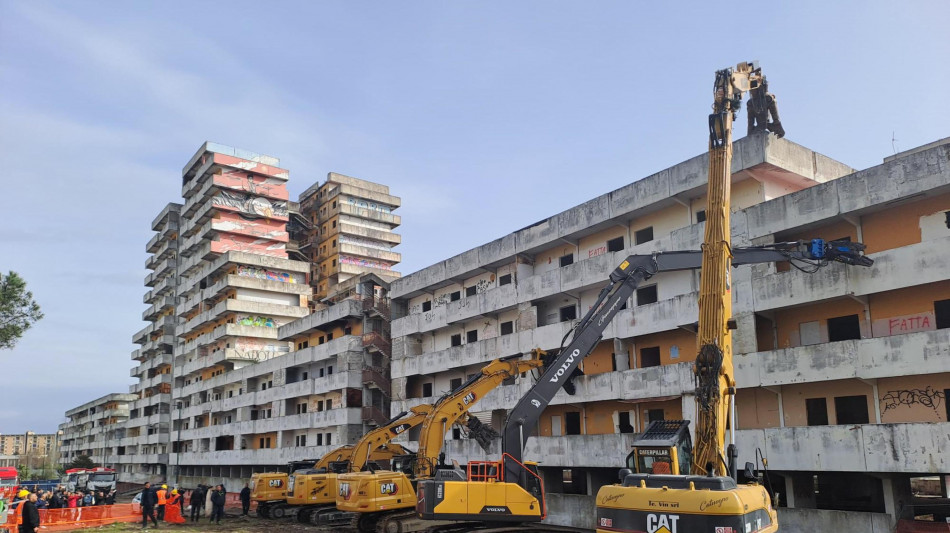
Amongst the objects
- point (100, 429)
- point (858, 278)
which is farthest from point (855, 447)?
point (100, 429)

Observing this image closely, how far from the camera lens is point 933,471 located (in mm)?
22344

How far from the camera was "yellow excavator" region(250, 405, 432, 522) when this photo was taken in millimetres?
32000

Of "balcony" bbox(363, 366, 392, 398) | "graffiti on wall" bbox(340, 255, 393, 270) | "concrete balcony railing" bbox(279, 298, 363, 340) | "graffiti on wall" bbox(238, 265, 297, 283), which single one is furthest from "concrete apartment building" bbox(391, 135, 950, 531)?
"graffiti on wall" bbox(340, 255, 393, 270)

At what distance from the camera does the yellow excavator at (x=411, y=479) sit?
26.6 m

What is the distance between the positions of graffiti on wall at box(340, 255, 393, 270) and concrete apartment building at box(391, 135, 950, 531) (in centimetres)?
4576

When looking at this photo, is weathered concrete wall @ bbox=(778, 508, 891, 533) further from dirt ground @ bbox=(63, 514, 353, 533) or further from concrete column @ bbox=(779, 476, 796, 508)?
dirt ground @ bbox=(63, 514, 353, 533)

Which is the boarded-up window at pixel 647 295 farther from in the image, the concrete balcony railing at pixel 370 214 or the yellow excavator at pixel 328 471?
the concrete balcony railing at pixel 370 214

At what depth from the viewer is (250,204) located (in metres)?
76.8

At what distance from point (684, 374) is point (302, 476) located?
15.8m

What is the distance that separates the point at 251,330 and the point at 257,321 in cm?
122

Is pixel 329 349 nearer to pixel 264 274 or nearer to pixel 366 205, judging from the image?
pixel 264 274

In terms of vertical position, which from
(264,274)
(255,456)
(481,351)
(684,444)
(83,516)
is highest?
(264,274)

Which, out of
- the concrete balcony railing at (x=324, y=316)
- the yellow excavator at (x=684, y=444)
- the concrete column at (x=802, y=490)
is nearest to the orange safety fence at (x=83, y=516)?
the yellow excavator at (x=684, y=444)

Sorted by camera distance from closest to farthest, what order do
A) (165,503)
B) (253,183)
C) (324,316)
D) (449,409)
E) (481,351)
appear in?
(449,409), (165,503), (481,351), (324,316), (253,183)
